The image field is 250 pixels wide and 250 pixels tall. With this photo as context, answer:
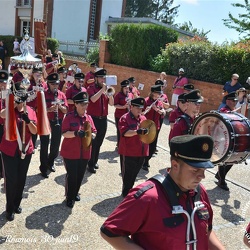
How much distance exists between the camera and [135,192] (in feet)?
7.75

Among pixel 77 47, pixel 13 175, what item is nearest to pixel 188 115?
pixel 13 175

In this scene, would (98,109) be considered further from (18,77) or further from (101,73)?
(18,77)

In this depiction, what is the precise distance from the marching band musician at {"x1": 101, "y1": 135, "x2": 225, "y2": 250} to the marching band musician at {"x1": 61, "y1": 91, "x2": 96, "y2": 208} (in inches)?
126

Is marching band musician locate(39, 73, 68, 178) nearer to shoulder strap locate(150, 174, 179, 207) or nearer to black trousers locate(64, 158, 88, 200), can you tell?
black trousers locate(64, 158, 88, 200)

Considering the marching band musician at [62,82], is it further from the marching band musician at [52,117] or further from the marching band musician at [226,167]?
the marching band musician at [226,167]

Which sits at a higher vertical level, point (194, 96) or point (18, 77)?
point (194, 96)

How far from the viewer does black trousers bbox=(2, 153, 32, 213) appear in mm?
4891

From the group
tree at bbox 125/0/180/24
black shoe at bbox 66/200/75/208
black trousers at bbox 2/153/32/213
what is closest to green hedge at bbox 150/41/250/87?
black shoe at bbox 66/200/75/208

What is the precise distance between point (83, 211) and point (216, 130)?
2594 mm

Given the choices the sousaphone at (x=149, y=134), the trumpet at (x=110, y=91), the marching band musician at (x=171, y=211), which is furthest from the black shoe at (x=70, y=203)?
the marching band musician at (x=171, y=211)

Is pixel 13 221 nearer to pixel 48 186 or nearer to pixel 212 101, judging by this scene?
pixel 48 186

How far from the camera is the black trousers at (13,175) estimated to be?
489 centimetres

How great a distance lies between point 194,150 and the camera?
244cm

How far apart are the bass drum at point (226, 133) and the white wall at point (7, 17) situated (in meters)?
30.0
